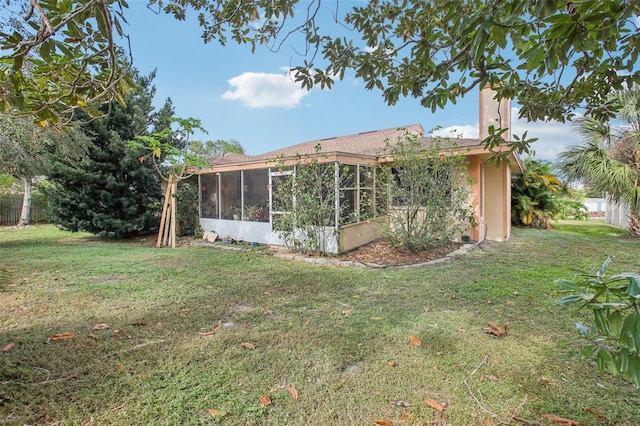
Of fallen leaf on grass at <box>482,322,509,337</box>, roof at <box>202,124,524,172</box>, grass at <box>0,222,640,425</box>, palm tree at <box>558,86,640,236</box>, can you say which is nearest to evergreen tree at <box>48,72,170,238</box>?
roof at <box>202,124,524,172</box>

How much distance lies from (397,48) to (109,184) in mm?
10613

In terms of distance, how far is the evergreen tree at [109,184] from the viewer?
1027 centimetres

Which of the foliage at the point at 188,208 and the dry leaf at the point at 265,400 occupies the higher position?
the foliage at the point at 188,208

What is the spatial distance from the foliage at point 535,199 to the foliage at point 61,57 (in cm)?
1475

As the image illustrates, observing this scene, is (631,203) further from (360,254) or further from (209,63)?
(209,63)

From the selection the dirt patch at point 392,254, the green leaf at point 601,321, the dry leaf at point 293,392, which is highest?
the green leaf at point 601,321

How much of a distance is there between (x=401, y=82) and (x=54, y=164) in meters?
11.4

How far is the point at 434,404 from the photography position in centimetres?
239

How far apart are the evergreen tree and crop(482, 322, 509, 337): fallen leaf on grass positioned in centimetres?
1059

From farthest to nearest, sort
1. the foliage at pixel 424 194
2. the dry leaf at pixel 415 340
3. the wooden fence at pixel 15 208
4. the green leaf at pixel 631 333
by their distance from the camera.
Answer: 1. the wooden fence at pixel 15 208
2. the foliage at pixel 424 194
3. the dry leaf at pixel 415 340
4. the green leaf at pixel 631 333

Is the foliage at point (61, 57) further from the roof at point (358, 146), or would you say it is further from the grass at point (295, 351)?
the roof at point (358, 146)

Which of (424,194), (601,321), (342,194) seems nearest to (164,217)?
(342,194)

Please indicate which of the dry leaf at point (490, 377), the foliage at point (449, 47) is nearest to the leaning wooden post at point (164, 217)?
the foliage at point (449, 47)

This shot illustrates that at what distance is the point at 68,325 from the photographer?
3807 mm
